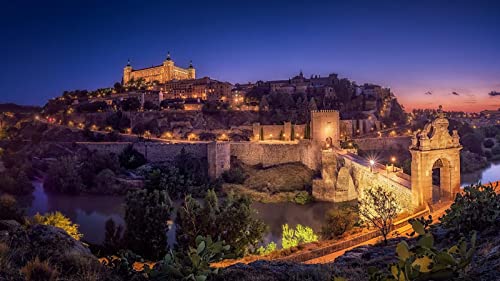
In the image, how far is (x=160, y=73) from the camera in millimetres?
76062

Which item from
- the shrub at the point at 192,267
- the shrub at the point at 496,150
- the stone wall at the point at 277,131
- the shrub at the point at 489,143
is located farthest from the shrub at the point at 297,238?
the shrub at the point at 489,143

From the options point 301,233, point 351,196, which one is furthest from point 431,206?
point 351,196

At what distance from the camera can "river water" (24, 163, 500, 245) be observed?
19325 mm

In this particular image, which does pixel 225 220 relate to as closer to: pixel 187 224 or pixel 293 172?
pixel 187 224

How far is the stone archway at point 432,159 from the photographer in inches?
442

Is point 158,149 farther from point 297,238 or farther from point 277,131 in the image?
point 297,238

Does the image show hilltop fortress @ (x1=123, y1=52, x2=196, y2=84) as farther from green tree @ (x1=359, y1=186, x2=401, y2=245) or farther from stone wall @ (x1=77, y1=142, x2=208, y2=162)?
green tree @ (x1=359, y1=186, x2=401, y2=245)

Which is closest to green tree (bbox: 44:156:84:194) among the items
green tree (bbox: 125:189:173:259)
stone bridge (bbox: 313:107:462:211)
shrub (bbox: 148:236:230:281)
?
green tree (bbox: 125:189:173:259)

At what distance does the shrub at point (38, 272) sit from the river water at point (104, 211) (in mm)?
14602

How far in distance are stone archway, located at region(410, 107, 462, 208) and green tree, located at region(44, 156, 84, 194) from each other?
25.9m

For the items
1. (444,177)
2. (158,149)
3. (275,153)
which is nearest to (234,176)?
(275,153)

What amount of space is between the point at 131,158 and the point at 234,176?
9.77 meters

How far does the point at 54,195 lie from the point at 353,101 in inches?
1520

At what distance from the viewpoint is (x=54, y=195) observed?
28109mm
